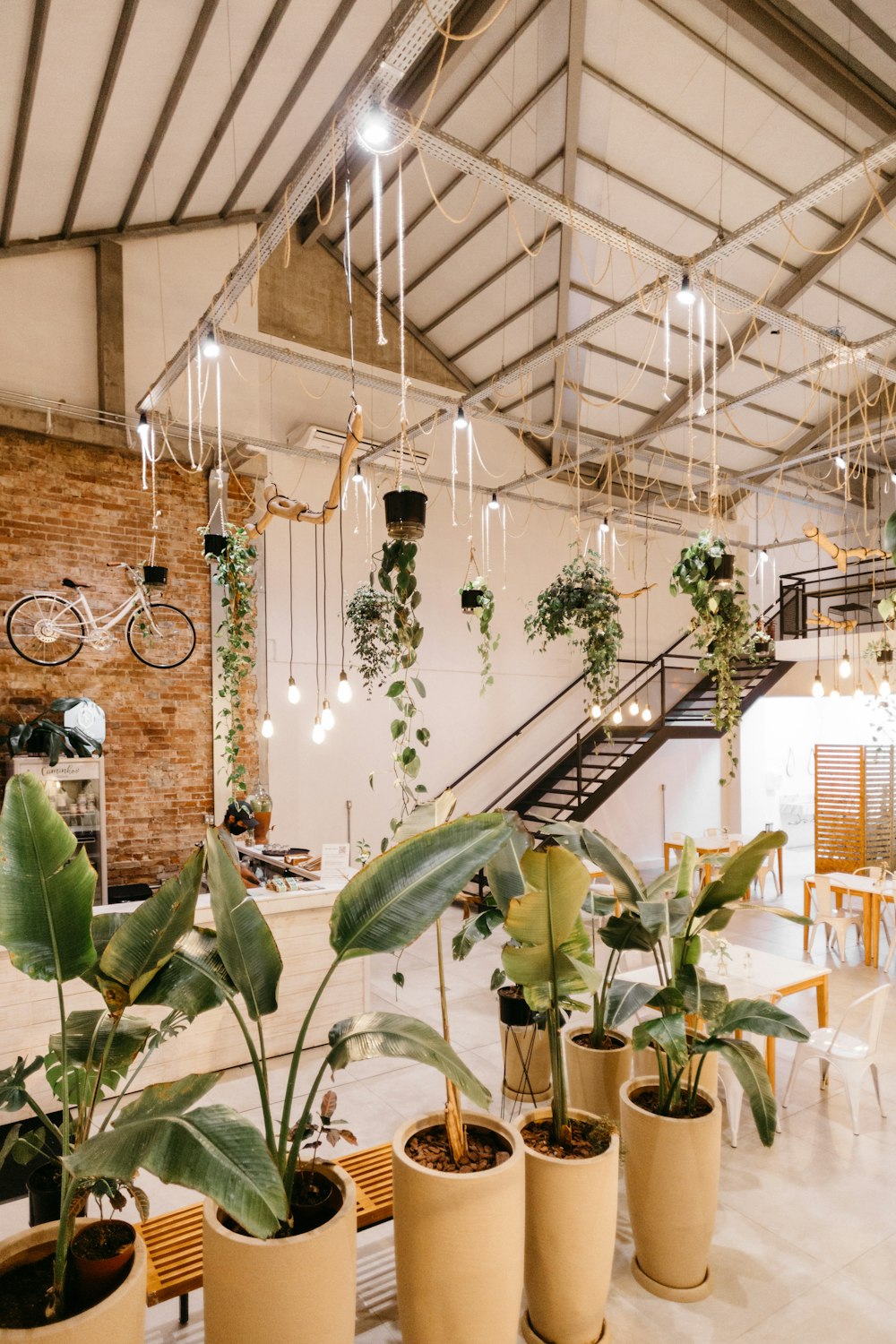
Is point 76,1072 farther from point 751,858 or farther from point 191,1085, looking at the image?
point 751,858

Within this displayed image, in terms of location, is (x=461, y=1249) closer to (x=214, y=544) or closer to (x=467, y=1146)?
(x=467, y=1146)

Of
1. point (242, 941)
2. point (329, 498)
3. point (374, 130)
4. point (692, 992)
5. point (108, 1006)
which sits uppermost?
point (374, 130)

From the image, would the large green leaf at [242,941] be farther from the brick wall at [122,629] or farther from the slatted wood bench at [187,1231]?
the brick wall at [122,629]

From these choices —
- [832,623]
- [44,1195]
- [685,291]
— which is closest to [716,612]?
[685,291]

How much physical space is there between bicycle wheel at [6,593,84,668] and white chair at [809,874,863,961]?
686cm

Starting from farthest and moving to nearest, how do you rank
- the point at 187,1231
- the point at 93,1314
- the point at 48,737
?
the point at 48,737
the point at 187,1231
the point at 93,1314

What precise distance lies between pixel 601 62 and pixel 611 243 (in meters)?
2.69

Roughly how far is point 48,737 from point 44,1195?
4.50 metres

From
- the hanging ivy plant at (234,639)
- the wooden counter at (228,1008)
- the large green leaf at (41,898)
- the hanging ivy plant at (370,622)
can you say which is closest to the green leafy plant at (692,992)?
the large green leaf at (41,898)

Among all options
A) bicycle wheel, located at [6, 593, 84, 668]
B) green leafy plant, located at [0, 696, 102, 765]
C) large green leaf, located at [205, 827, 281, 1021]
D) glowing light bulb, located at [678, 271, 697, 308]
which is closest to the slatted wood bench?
large green leaf, located at [205, 827, 281, 1021]

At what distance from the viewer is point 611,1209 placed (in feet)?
7.80

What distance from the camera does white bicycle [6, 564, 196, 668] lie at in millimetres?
6609

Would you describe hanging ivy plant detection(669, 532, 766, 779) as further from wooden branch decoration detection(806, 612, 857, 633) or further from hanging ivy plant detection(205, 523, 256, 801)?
wooden branch decoration detection(806, 612, 857, 633)

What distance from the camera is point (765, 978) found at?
4.26 meters
